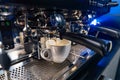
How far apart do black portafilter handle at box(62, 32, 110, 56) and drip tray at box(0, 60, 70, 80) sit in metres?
0.15

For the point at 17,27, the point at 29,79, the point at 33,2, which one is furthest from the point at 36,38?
the point at 33,2

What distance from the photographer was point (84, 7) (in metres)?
0.64

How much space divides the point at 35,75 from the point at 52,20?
0.24 metres

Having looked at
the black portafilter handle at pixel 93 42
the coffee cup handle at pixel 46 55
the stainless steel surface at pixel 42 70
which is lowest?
the stainless steel surface at pixel 42 70

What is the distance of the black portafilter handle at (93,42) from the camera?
0.52 meters

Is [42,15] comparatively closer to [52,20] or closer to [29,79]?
[52,20]

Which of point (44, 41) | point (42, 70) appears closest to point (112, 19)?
point (44, 41)

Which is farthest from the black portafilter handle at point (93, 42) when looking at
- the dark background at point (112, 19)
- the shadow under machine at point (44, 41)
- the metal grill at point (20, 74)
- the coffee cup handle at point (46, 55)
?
the dark background at point (112, 19)

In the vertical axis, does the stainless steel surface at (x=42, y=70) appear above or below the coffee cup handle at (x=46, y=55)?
below

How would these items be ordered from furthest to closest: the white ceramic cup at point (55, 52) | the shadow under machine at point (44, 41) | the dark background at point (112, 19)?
the dark background at point (112, 19)
the white ceramic cup at point (55, 52)
the shadow under machine at point (44, 41)

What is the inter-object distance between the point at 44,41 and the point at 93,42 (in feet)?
0.85

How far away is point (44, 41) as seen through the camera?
70 cm

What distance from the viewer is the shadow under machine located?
511mm

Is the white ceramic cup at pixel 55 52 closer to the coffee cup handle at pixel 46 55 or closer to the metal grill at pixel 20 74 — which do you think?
the coffee cup handle at pixel 46 55
